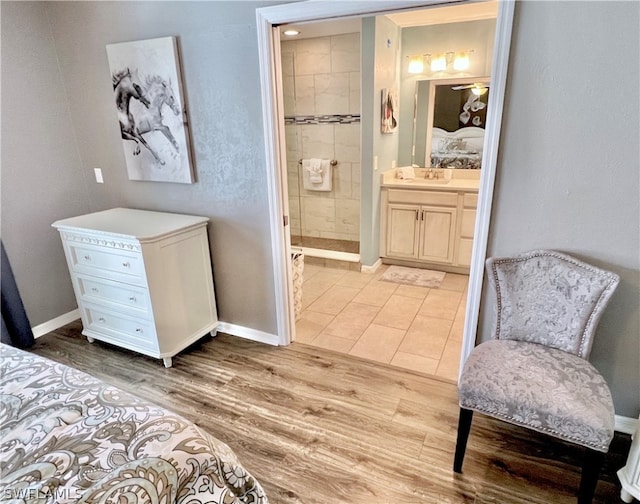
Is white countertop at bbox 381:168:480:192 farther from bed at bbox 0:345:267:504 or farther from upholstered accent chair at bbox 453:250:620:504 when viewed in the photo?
bed at bbox 0:345:267:504

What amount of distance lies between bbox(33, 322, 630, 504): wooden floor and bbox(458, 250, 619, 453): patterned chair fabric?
375mm

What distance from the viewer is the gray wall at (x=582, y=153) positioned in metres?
1.48

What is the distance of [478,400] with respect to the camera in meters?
1.53

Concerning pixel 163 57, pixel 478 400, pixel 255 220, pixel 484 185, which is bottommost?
pixel 478 400

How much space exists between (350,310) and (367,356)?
0.68m

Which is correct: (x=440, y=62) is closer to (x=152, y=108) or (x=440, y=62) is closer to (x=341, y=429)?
(x=152, y=108)

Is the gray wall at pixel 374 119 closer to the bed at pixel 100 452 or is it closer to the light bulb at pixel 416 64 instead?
the light bulb at pixel 416 64

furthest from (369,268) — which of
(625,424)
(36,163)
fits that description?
(36,163)

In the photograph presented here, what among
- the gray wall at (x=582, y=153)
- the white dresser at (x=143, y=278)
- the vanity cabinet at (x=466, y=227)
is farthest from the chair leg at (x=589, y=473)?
the vanity cabinet at (x=466, y=227)

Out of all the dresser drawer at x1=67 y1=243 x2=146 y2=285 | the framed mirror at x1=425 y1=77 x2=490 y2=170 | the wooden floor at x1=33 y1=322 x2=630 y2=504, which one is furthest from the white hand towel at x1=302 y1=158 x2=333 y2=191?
the dresser drawer at x1=67 y1=243 x2=146 y2=285

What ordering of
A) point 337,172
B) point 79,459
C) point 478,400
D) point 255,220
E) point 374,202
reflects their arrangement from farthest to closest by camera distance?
point 337,172, point 374,202, point 255,220, point 478,400, point 79,459

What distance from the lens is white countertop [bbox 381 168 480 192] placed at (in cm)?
355

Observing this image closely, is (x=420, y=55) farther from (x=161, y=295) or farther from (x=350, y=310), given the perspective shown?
(x=161, y=295)

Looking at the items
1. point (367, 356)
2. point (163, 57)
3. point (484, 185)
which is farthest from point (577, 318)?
point (163, 57)
